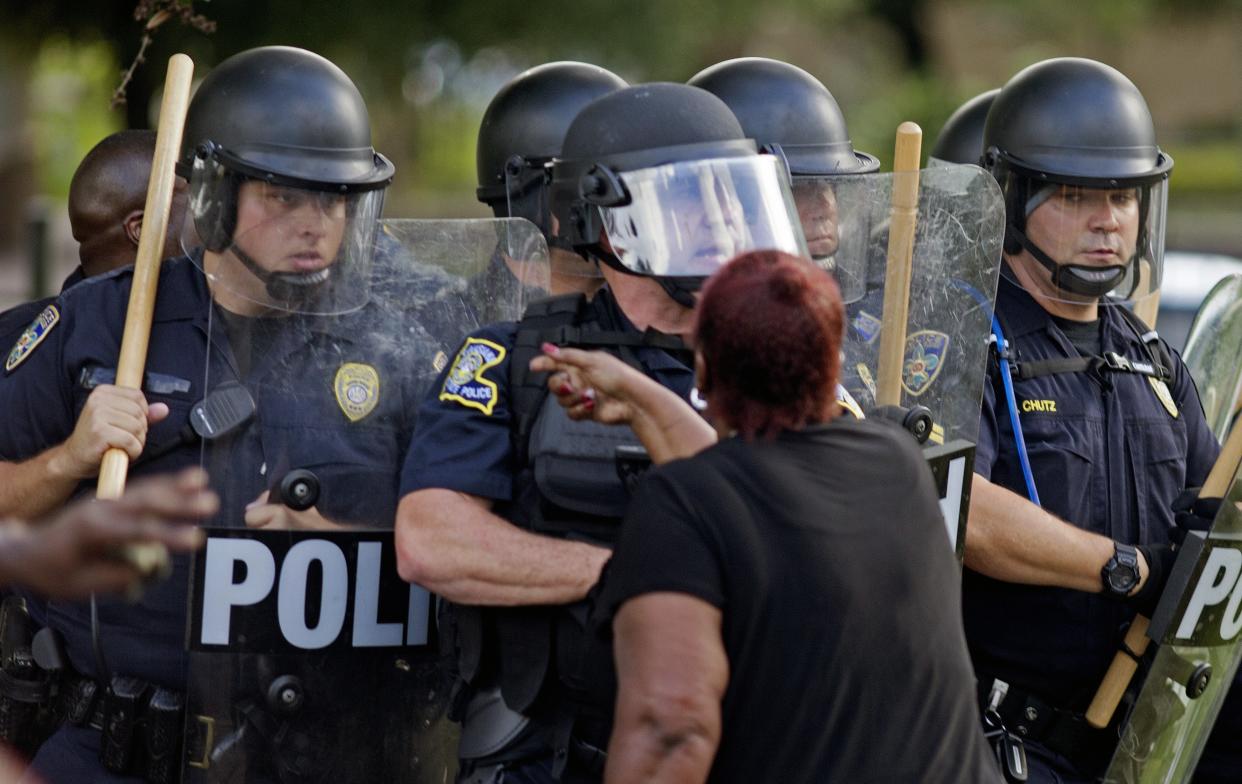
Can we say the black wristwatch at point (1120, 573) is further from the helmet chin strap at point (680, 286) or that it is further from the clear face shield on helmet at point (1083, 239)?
the helmet chin strap at point (680, 286)

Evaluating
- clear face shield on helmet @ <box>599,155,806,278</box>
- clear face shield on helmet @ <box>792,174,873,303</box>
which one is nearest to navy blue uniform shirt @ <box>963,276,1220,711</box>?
clear face shield on helmet @ <box>792,174,873,303</box>

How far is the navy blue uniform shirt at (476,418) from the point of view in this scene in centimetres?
312

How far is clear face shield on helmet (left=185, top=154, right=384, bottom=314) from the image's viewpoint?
3.54 meters

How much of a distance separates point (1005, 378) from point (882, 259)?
52 centimetres

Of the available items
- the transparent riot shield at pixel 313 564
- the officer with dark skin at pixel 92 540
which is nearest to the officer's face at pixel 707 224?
the transparent riot shield at pixel 313 564

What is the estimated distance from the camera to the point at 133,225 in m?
4.44

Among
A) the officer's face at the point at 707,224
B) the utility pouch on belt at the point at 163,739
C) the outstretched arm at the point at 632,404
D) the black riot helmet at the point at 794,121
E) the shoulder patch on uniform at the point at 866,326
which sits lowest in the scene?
the utility pouch on belt at the point at 163,739

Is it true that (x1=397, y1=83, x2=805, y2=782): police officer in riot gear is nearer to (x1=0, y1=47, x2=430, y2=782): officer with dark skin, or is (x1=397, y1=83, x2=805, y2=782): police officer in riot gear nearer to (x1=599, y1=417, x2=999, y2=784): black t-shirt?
(x1=0, y1=47, x2=430, y2=782): officer with dark skin

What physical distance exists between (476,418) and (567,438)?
7.7 inches

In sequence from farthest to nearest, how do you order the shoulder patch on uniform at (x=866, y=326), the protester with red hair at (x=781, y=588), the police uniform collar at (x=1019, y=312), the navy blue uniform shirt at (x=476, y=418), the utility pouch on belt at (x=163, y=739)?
the police uniform collar at (x=1019, y=312), the shoulder patch on uniform at (x=866, y=326), the utility pouch on belt at (x=163, y=739), the navy blue uniform shirt at (x=476, y=418), the protester with red hair at (x=781, y=588)

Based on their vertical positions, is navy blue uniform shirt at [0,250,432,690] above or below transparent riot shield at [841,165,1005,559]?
below

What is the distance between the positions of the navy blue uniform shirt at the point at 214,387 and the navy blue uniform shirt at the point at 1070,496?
144cm

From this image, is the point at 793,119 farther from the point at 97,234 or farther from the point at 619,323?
the point at 97,234

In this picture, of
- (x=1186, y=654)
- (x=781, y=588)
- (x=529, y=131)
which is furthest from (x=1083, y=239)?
Result: (x=781, y=588)
